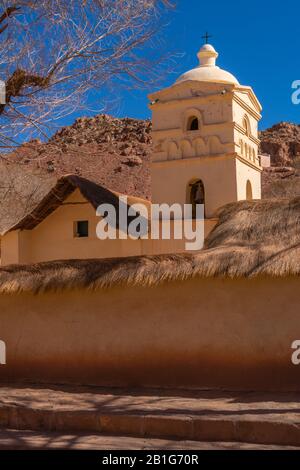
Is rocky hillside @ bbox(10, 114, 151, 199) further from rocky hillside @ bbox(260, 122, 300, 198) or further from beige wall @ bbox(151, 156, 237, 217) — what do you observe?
beige wall @ bbox(151, 156, 237, 217)

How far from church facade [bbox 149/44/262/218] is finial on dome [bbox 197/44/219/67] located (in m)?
0.17

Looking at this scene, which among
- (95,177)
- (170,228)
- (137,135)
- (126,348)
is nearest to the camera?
(126,348)

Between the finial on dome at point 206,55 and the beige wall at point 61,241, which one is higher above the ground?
the finial on dome at point 206,55

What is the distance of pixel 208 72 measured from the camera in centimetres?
1870

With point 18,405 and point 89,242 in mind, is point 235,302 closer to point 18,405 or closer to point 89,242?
point 18,405

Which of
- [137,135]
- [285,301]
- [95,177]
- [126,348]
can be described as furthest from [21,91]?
[137,135]

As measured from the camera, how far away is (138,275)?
831 cm

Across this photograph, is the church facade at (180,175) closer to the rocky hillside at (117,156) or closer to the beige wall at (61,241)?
the beige wall at (61,241)

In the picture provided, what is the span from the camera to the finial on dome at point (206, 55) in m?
19.6

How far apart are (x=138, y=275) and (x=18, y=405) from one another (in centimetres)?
233

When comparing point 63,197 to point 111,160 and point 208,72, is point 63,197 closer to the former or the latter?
point 208,72

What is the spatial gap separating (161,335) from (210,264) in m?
1.21

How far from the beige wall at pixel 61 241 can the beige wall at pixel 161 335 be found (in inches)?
355

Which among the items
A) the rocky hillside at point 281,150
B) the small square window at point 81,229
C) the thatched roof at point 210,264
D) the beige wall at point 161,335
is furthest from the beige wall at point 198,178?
the rocky hillside at point 281,150
